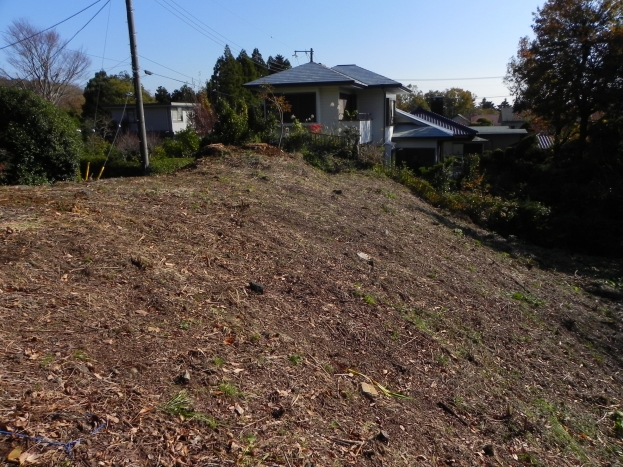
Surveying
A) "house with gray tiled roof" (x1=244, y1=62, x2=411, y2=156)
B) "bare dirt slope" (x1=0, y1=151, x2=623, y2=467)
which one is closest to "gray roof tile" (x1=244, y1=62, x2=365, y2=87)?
"house with gray tiled roof" (x1=244, y1=62, x2=411, y2=156)

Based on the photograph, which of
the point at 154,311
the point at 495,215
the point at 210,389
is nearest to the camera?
the point at 210,389

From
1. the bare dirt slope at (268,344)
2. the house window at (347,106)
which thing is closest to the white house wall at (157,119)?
the house window at (347,106)

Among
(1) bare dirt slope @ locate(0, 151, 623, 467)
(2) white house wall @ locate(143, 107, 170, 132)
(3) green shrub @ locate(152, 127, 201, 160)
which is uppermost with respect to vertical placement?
(2) white house wall @ locate(143, 107, 170, 132)

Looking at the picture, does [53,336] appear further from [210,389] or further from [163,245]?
[163,245]

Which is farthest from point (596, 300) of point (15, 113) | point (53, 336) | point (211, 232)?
point (15, 113)

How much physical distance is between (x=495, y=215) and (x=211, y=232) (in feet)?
34.0

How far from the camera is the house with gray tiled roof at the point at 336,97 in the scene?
23516 millimetres

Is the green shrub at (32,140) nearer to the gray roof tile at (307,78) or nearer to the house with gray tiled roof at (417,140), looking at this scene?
the gray roof tile at (307,78)

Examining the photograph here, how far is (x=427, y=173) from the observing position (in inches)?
779

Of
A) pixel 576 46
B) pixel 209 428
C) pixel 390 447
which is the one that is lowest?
pixel 390 447

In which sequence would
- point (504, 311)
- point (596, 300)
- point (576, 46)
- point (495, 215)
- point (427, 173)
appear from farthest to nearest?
point (576, 46) → point (427, 173) → point (495, 215) → point (596, 300) → point (504, 311)

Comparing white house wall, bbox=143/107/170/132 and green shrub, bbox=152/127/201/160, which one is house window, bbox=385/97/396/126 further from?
white house wall, bbox=143/107/170/132

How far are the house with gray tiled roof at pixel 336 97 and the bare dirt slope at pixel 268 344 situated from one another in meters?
14.7

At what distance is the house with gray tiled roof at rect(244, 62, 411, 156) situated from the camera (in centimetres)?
2352
